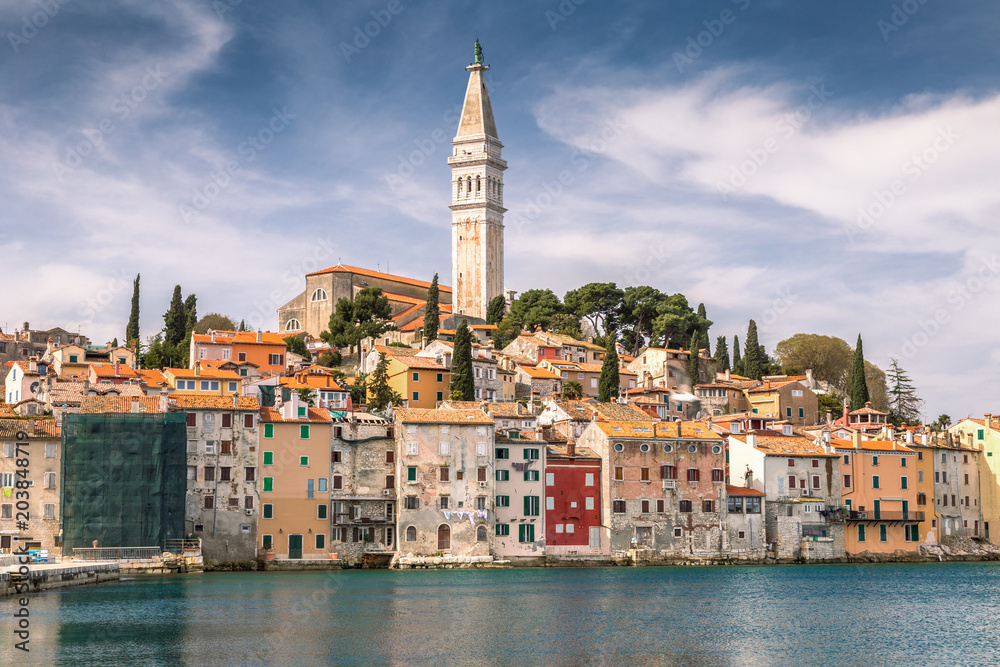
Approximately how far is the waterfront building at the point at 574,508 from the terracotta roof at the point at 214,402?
14.8m

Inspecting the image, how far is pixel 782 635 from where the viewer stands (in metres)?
38.4

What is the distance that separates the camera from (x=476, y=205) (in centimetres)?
10994

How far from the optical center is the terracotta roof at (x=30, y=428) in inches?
2181

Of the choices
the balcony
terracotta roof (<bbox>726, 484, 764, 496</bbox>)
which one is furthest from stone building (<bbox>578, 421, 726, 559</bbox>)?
the balcony

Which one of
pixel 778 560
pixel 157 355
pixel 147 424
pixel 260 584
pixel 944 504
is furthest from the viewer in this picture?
pixel 157 355

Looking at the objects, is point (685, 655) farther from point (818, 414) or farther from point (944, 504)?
point (818, 414)

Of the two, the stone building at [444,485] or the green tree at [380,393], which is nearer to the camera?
the stone building at [444,485]

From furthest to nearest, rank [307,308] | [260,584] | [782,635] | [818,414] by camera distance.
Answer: [307,308] → [818,414] → [260,584] → [782,635]

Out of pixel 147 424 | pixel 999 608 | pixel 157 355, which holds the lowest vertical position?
pixel 999 608

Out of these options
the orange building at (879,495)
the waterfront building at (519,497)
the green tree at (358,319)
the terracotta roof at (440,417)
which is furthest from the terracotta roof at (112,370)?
the orange building at (879,495)

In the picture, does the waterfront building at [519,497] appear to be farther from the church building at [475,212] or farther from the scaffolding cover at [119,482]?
the church building at [475,212]

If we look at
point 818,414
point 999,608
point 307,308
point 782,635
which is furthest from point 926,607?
point 307,308

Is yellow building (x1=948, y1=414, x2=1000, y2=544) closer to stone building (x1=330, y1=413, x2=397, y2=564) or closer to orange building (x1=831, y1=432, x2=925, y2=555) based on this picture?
orange building (x1=831, y1=432, x2=925, y2=555)

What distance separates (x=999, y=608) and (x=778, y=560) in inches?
740
